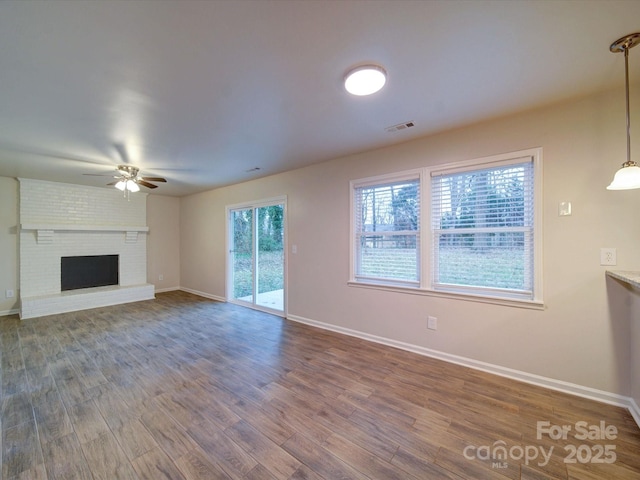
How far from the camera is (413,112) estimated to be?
91.7 inches

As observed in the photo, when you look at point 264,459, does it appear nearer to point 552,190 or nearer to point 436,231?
point 436,231

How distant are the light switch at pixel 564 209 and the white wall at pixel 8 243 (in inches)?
312

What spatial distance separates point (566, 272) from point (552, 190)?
718 millimetres

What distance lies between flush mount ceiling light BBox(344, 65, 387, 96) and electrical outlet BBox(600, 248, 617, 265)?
221cm

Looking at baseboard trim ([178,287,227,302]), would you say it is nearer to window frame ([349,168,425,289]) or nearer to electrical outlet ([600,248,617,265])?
window frame ([349,168,425,289])

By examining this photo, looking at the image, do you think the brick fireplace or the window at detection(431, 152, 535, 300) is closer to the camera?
the window at detection(431, 152, 535, 300)

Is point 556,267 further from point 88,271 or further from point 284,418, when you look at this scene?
point 88,271

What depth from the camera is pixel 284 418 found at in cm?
191

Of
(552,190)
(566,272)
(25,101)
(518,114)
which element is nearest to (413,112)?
(518,114)

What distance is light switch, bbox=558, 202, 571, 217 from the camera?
2.19 meters

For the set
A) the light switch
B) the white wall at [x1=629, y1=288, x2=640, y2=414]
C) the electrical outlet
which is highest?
the light switch

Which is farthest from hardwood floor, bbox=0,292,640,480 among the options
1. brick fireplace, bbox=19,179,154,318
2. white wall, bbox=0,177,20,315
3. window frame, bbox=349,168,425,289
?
white wall, bbox=0,177,20,315

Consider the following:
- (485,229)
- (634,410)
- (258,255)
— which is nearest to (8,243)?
(258,255)

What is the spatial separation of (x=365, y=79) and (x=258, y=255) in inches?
147
